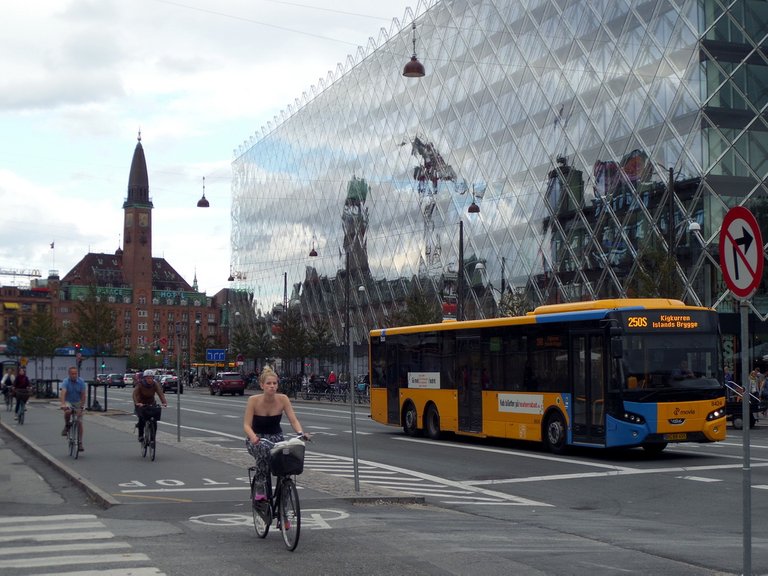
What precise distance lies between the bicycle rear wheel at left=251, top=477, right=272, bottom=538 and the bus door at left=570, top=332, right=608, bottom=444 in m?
11.6

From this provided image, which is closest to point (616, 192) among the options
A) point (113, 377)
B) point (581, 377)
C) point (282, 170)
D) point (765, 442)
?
point (765, 442)

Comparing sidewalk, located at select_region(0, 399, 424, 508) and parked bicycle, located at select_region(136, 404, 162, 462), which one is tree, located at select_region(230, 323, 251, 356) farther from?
parked bicycle, located at select_region(136, 404, 162, 462)

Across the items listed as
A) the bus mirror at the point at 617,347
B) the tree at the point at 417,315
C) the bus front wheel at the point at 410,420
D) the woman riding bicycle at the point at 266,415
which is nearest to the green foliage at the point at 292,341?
the tree at the point at 417,315

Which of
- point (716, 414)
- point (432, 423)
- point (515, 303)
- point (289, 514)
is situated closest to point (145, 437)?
point (432, 423)

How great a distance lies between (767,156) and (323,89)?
47.4 metres

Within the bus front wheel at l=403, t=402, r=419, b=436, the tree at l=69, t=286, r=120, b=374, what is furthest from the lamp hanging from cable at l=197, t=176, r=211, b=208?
the bus front wheel at l=403, t=402, r=419, b=436

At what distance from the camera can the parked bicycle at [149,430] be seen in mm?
20234

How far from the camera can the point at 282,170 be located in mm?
98438

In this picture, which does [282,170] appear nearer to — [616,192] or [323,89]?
[323,89]

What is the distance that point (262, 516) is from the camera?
10469 millimetres

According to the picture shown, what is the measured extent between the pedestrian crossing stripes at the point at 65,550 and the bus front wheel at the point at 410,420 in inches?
666

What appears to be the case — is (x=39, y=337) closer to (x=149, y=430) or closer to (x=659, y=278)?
(x=659, y=278)

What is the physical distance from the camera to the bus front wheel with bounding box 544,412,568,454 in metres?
22.1

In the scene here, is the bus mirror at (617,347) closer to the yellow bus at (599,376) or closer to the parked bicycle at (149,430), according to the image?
the yellow bus at (599,376)
